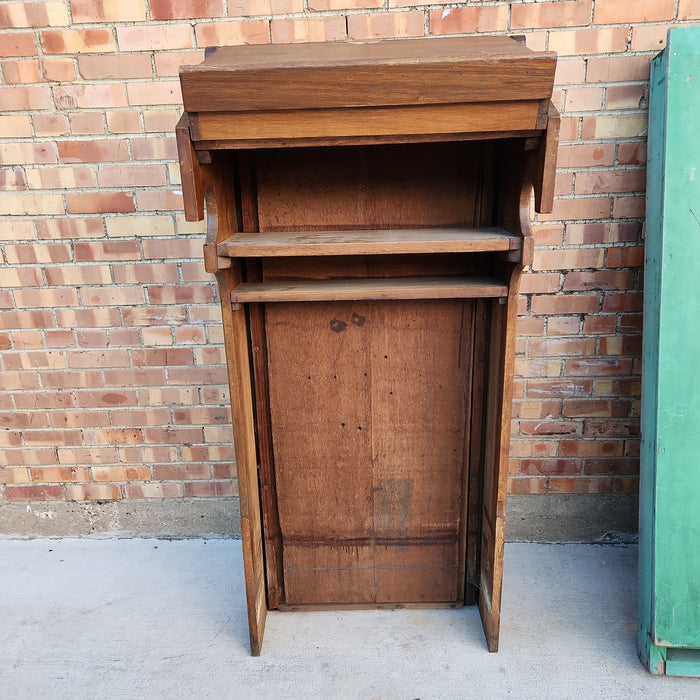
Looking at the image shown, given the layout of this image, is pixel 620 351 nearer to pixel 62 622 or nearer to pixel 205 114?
pixel 205 114

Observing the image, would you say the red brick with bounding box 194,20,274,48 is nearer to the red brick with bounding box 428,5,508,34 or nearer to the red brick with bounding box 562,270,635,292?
the red brick with bounding box 428,5,508,34

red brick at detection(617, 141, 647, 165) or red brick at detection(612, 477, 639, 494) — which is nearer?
red brick at detection(617, 141, 647, 165)

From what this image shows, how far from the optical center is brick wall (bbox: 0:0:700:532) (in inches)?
67.8

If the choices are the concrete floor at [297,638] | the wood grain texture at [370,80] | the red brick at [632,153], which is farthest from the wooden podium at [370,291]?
the red brick at [632,153]

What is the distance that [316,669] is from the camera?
167 cm

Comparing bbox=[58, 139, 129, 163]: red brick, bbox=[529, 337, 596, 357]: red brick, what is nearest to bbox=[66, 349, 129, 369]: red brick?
bbox=[58, 139, 129, 163]: red brick

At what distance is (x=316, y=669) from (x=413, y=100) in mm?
1617

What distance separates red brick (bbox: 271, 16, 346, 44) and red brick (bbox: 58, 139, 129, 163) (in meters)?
0.63

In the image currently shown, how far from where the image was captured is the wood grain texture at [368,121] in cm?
125

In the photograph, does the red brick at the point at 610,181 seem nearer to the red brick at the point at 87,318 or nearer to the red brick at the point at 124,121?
the red brick at the point at 124,121

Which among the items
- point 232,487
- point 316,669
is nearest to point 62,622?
point 232,487

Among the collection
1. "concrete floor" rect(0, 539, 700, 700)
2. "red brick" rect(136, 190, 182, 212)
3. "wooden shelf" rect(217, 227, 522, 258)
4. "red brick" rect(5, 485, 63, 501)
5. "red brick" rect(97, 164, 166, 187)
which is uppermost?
"red brick" rect(97, 164, 166, 187)

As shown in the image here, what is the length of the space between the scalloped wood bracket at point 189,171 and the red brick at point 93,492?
4.54 ft

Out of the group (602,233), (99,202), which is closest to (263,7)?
(99,202)
